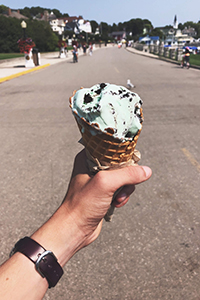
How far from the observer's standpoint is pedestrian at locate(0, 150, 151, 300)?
1355 millimetres

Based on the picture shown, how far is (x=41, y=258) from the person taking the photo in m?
1.40

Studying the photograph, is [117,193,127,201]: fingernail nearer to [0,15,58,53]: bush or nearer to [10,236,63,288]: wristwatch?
[10,236,63,288]: wristwatch

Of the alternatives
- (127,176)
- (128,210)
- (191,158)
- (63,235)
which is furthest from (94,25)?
(63,235)

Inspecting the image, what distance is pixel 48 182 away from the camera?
3.87 m

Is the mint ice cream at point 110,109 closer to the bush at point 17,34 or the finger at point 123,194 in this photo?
the finger at point 123,194

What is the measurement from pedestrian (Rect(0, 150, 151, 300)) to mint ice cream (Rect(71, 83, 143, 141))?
0.32 meters

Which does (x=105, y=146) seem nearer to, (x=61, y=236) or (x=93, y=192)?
(x=93, y=192)

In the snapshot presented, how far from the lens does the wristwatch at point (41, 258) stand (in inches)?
55.5

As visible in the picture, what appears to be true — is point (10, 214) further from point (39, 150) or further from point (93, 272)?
point (39, 150)

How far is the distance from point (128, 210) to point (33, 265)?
202 cm

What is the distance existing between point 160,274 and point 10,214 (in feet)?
6.71

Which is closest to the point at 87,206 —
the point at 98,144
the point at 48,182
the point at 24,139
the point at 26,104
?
the point at 98,144

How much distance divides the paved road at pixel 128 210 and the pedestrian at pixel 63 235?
71cm

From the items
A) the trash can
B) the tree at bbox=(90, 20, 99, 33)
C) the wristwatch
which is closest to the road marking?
the wristwatch
